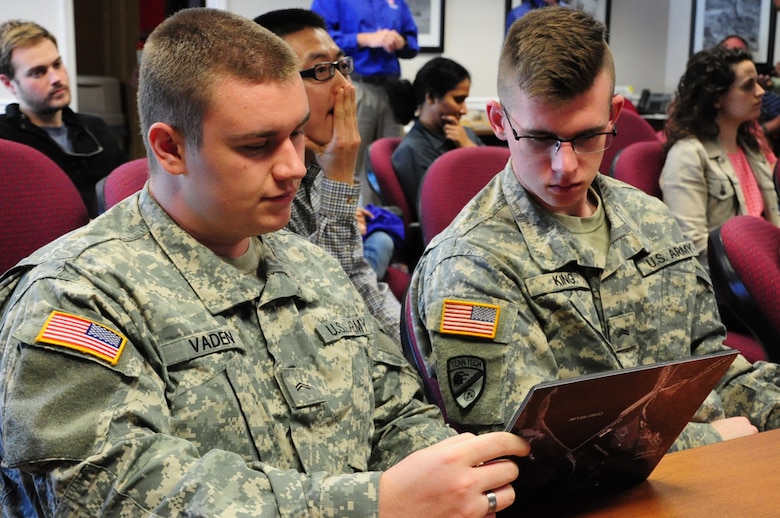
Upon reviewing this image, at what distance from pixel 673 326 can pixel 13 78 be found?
112 inches

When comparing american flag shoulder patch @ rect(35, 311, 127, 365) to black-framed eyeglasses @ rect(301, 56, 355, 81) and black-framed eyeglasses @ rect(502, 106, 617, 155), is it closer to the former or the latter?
black-framed eyeglasses @ rect(502, 106, 617, 155)

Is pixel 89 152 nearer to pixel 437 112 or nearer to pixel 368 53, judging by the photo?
pixel 437 112

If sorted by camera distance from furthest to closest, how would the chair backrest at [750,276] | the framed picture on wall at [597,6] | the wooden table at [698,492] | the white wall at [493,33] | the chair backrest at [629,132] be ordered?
1. the framed picture on wall at [597,6]
2. the white wall at [493,33]
3. the chair backrest at [629,132]
4. the chair backrest at [750,276]
5. the wooden table at [698,492]

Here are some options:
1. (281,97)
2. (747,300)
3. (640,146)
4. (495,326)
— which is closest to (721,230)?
(747,300)

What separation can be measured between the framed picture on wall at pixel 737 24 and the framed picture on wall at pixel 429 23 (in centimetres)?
243

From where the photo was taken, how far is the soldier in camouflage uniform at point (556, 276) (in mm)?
1353

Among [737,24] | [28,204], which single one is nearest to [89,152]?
[28,204]

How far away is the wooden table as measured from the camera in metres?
0.97

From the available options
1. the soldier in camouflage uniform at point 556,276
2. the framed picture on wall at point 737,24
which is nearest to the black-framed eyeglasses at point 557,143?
the soldier in camouflage uniform at point 556,276

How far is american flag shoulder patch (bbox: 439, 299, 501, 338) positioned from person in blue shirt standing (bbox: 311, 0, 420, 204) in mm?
3400

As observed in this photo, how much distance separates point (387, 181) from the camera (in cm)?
347

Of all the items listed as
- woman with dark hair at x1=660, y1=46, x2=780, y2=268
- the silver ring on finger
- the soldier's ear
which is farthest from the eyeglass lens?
woman with dark hair at x1=660, y1=46, x2=780, y2=268

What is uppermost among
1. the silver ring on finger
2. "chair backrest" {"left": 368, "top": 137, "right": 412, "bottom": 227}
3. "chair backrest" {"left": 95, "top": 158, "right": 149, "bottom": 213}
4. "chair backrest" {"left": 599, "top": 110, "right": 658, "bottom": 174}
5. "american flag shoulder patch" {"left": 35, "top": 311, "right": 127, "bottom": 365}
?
"american flag shoulder patch" {"left": 35, "top": 311, "right": 127, "bottom": 365}

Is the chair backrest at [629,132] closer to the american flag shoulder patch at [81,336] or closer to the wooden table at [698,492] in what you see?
the wooden table at [698,492]
